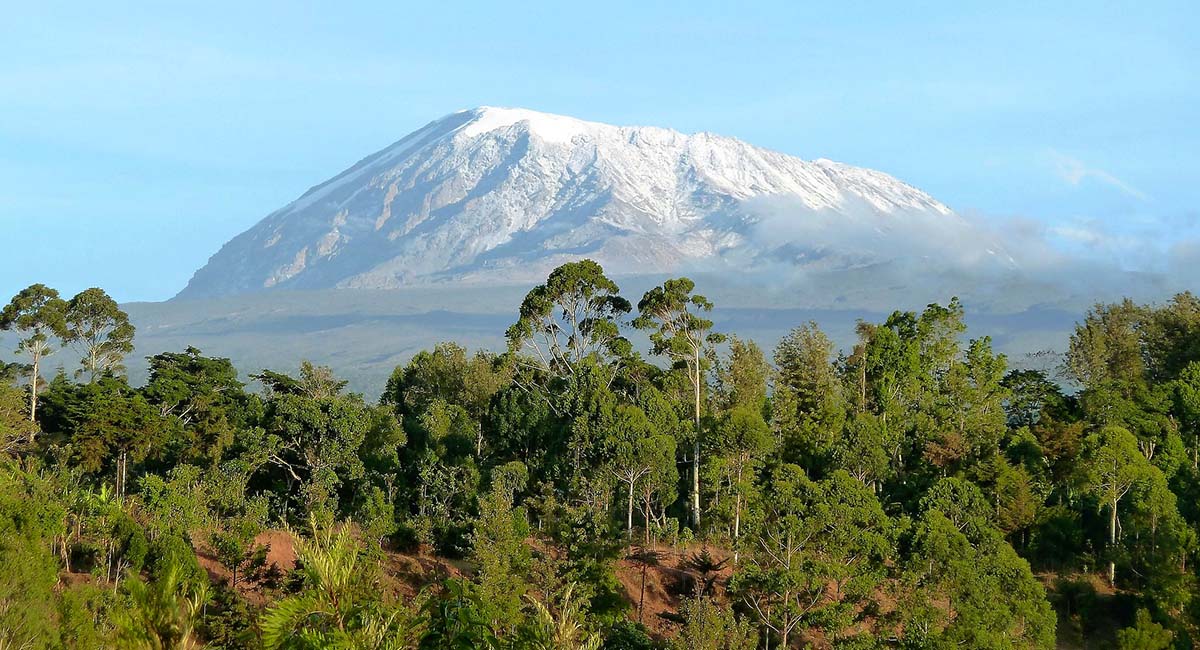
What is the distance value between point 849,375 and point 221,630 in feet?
129

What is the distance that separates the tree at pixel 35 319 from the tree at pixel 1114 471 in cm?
4432

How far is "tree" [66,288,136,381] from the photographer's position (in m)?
65.9

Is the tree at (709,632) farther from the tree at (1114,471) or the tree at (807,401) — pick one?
the tree at (1114,471)

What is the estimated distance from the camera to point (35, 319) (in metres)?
63.9

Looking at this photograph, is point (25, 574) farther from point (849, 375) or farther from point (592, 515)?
point (849, 375)

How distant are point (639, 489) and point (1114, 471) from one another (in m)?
16.4

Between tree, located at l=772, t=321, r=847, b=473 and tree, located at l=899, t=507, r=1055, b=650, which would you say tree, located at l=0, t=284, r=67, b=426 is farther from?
tree, located at l=899, t=507, r=1055, b=650

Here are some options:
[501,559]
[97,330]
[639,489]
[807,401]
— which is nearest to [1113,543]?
[807,401]

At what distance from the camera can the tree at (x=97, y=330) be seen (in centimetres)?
6588

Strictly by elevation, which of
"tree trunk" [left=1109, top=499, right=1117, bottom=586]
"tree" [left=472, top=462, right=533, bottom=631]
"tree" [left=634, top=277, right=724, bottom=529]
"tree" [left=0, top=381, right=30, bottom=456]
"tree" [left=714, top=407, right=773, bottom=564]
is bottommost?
"tree trunk" [left=1109, top=499, right=1117, bottom=586]

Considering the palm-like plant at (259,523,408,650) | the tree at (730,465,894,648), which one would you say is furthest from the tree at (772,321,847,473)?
the palm-like plant at (259,523,408,650)

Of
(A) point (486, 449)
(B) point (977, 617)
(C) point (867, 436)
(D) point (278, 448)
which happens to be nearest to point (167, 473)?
(D) point (278, 448)

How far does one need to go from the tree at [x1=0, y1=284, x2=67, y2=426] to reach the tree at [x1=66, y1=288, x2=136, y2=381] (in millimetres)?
820

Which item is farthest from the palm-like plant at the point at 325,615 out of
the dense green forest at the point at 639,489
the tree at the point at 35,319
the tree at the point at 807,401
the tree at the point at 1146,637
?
the tree at the point at 35,319
